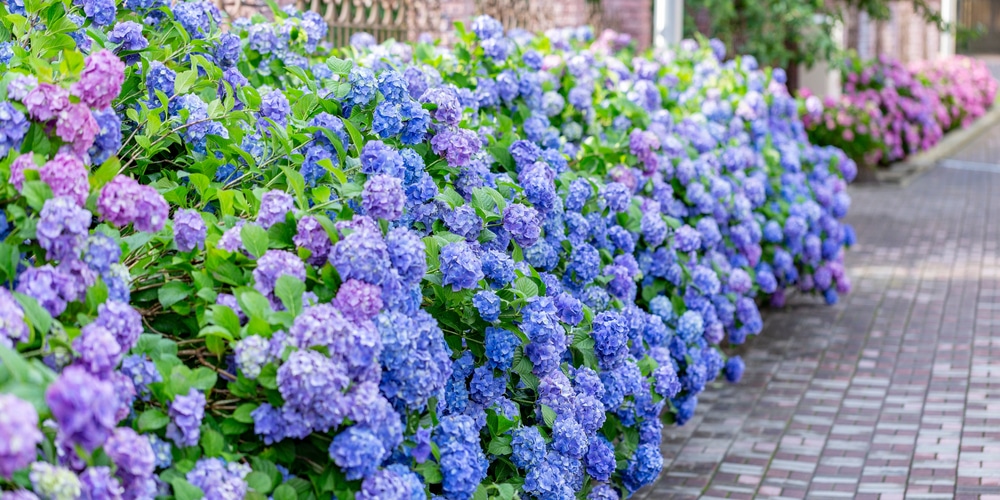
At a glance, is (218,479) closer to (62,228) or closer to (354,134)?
(62,228)

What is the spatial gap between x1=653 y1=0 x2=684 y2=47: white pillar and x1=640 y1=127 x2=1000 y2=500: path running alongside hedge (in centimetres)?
216

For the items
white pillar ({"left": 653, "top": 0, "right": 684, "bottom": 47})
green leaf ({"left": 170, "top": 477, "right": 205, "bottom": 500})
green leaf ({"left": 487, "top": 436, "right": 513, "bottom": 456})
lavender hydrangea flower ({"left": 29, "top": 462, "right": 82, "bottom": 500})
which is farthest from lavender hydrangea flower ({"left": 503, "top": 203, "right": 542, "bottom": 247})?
white pillar ({"left": 653, "top": 0, "right": 684, "bottom": 47})

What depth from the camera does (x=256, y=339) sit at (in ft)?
7.36

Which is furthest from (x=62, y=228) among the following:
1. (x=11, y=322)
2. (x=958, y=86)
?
(x=958, y=86)

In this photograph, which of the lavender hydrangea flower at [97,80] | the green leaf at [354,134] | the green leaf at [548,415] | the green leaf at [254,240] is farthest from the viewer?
the green leaf at [548,415]

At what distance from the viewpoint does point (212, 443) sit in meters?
2.22

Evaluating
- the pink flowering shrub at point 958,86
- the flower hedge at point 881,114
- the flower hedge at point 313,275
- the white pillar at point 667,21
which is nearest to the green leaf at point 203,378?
the flower hedge at point 313,275

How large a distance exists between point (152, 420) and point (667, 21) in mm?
7442

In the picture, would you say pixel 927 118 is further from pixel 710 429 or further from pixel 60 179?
pixel 60 179

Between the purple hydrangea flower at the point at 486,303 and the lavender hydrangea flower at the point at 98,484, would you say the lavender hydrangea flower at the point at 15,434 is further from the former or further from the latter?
the purple hydrangea flower at the point at 486,303

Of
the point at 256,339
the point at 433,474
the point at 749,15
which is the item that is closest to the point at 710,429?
the point at 433,474

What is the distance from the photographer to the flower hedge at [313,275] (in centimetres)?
216

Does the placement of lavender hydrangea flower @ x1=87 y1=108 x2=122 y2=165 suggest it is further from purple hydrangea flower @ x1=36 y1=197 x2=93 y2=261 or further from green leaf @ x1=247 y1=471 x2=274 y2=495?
green leaf @ x1=247 y1=471 x2=274 y2=495

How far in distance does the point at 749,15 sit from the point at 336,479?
1041 cm
